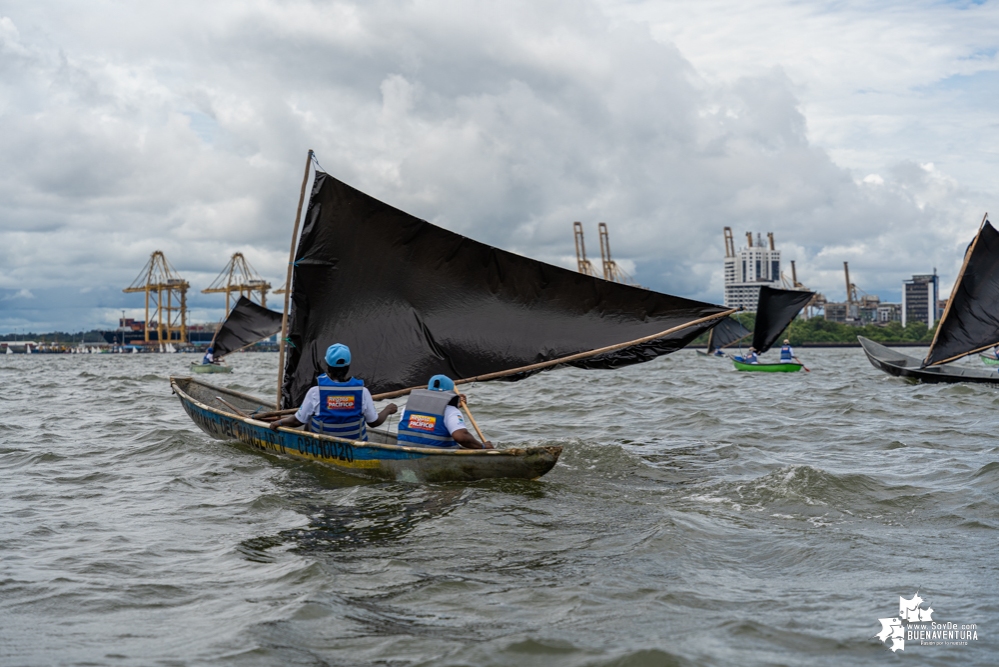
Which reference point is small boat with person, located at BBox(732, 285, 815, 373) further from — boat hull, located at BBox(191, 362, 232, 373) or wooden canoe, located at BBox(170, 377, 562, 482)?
boat hull, located at BBox(191, 362, 232, 373)

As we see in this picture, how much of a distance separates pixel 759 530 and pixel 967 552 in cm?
182

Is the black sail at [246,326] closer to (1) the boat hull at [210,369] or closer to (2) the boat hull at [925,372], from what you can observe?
(1) the boat hull at [210,369]

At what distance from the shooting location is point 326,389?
37.6 ft

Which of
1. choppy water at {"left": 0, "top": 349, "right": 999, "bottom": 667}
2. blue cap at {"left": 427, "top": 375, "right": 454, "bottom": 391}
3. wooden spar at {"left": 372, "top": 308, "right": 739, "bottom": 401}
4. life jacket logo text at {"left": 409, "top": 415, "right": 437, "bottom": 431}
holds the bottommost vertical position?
choppy water at {"left": 0, "top": 349, "right": 999, "bottom": 667}

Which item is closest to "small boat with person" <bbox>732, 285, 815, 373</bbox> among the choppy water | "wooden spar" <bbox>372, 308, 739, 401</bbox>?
the choppy water

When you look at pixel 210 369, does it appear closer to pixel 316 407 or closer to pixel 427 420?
pixel 316 407

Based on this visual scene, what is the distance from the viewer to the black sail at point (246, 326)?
41500 millimetres

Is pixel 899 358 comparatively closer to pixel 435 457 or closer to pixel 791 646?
pixel 435 457

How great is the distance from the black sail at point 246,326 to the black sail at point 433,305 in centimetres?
2990

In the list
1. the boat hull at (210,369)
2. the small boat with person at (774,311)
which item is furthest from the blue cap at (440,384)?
the boat hull at (210,369)

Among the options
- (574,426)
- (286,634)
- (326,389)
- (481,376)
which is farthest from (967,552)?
(574,426)

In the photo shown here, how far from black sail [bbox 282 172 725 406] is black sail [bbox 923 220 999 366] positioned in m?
20.5

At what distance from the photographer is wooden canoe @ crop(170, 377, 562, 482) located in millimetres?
10062

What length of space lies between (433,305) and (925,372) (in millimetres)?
25325
